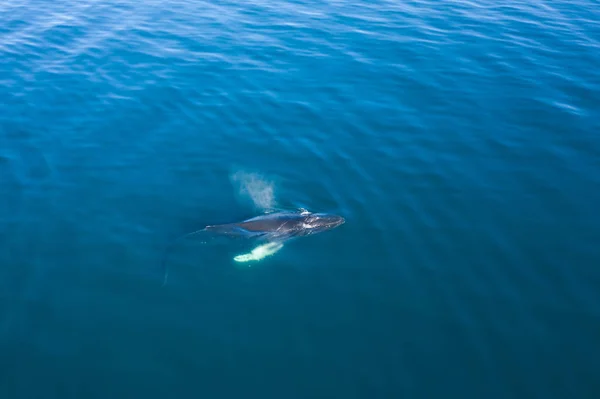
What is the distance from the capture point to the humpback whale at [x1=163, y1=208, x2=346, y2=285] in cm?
2086

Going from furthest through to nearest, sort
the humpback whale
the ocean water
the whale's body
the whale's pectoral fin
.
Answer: the whale's body, the humpback whale, the whale's pectoral fin, the ocean water

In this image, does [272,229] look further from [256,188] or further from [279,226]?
[256,188]

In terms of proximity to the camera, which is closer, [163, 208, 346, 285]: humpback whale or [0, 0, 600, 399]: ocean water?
[0, 0, 600, 399]: ocean water

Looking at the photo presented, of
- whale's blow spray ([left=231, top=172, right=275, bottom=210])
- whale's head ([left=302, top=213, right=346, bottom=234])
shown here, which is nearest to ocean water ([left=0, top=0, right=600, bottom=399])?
whale's blow spray ([left=231, top=172, right=275, bottom=210])

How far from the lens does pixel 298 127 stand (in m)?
29.1

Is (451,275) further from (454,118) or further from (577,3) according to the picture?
(577,3)

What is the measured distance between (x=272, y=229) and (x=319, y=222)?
204 centimetres

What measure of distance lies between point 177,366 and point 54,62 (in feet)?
93.6

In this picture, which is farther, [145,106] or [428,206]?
[145,106]

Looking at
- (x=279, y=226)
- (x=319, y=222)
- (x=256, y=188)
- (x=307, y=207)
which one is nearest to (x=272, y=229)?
(x=279, y=226)

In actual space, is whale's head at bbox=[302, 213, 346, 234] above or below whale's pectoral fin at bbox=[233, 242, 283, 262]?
above

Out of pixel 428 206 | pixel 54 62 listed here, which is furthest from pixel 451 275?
pixel 54 62

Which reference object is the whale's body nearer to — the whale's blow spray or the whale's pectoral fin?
the whale's pectoral fin

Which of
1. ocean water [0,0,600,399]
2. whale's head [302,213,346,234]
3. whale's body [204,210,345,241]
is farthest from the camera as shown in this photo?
whale's head [302,213,346,234]
